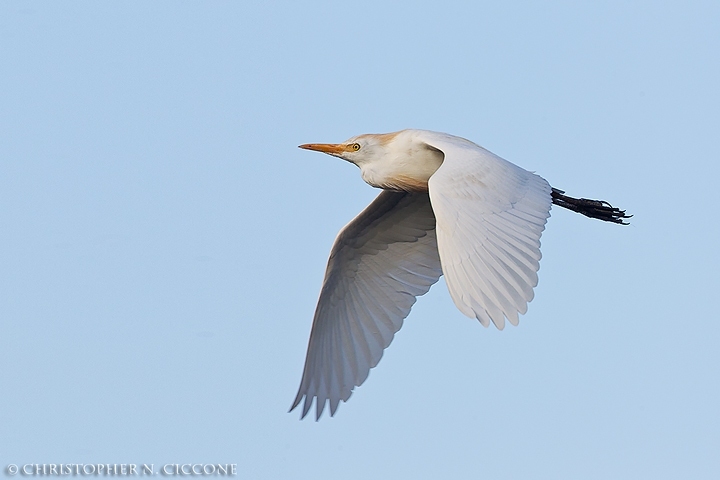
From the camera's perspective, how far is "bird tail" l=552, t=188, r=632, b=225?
10719 millimetres

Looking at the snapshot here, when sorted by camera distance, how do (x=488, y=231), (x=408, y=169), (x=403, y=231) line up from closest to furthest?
1. (x=488, y=231)
2. (x=408, y=169)
3. (x=403, y=231)

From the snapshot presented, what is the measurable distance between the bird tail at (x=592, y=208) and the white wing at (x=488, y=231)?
2.35 metres

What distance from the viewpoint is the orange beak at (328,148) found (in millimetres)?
10203

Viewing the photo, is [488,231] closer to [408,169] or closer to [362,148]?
[408,169]

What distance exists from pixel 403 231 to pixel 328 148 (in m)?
1.16

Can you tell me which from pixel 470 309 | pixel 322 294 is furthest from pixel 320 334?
pixel 470 309

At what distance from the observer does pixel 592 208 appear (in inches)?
423

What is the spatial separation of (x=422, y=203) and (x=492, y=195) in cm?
277

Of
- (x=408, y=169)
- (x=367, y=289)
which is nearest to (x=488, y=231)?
(x=408, y=169)

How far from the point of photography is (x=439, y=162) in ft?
31.7

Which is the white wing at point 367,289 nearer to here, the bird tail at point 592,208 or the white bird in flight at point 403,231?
the white bird in flight at point 403,231

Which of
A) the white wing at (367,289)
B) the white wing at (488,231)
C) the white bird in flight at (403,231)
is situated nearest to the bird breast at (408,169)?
the white bird in flight at (403,231)

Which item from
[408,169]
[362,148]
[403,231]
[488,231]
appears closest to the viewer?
[488,231]

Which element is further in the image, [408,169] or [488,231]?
[408,169]
